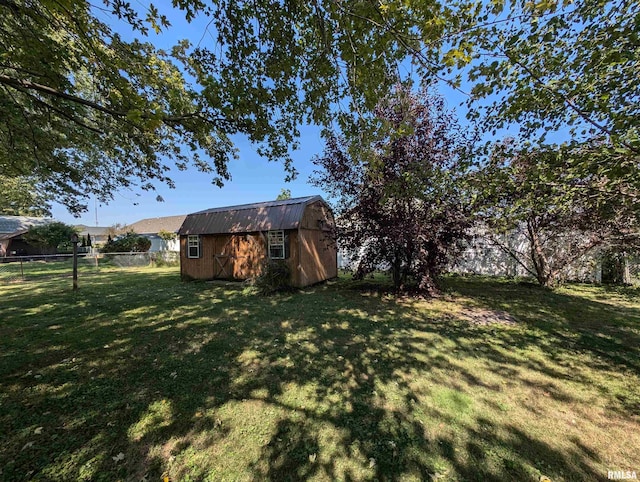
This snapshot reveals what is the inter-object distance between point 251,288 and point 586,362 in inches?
305

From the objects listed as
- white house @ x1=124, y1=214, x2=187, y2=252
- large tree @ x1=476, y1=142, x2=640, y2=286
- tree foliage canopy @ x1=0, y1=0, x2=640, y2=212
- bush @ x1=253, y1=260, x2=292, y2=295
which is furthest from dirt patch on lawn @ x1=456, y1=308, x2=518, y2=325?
white house @ x1=124, y1=214, x2=187, y2=252

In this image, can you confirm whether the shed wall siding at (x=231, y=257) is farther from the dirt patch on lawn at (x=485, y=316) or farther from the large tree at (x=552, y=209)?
the large tree at (x=552, y=209)

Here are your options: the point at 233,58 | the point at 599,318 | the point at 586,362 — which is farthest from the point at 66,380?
the point at 599,318

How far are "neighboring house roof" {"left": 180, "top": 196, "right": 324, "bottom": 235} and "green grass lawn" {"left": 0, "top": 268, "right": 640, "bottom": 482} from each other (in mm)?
4207

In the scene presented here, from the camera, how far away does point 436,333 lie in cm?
469

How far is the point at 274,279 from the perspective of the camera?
8.61 meters

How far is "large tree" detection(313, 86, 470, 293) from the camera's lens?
6.41 meters

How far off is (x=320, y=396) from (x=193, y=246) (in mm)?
9877

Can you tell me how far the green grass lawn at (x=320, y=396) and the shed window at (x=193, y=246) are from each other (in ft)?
17.4

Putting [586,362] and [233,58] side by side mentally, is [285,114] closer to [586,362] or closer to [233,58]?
[233,58]

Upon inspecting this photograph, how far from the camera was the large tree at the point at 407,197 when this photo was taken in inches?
252

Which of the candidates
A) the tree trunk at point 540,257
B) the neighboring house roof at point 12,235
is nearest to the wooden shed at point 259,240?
the tree trunk at point 540,257

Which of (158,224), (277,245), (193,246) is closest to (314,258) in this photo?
(277,245)

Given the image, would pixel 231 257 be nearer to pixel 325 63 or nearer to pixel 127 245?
pixel 325 63
